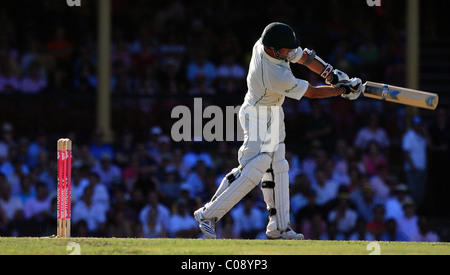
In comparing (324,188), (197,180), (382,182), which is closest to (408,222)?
(382,182)

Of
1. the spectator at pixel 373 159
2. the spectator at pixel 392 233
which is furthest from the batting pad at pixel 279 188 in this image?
the spectator at pixel 373 159

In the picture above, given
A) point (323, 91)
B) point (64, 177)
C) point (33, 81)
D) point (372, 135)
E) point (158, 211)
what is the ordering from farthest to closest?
1. point (33, 81)
2. point (372, 135)
3. point (158, 211)
4. point (64, 177)
5. point (323, 91)

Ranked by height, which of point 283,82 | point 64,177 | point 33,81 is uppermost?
point 33,81

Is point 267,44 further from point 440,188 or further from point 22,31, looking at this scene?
point 22,31

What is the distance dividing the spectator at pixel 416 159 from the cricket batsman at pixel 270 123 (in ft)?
17.2

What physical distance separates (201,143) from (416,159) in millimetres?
3081

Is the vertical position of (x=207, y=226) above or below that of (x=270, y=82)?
below

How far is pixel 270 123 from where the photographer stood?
8164mm

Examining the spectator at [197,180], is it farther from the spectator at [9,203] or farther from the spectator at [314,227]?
the spectator at [9,203]

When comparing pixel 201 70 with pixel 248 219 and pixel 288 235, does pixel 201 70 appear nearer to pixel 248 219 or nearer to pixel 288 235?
pixel 248 219

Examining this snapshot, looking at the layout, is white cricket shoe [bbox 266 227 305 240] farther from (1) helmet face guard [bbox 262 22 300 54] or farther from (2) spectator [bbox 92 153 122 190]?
(2) spectator [bbox 92 153 122 190]

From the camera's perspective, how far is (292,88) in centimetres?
791

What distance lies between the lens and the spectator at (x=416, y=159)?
1322 centimetres

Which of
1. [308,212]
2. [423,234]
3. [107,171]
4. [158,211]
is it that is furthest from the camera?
[107,171]
